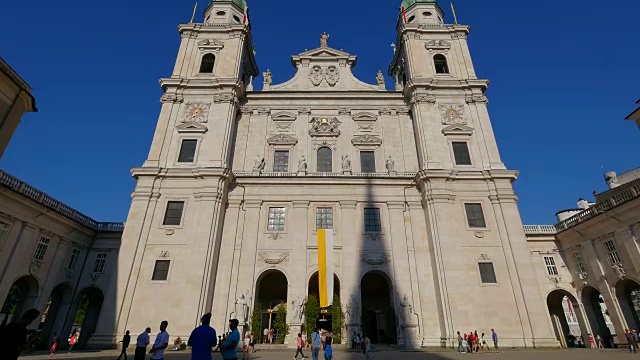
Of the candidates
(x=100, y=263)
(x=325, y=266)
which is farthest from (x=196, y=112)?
(x=325, y=266)

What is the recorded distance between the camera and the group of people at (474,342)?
18.2 m

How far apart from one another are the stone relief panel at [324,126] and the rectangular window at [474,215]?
11.3 m

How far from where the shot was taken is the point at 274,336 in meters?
22.6

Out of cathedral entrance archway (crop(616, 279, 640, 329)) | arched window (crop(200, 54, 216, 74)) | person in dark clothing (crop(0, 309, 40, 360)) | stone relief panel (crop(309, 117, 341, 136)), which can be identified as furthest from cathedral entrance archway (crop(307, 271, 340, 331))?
arched window (crop(200, 54, 216, 74))

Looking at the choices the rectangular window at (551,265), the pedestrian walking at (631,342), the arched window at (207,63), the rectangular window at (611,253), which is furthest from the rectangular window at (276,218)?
the rectangular window at (611,253)

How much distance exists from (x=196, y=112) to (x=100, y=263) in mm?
12859

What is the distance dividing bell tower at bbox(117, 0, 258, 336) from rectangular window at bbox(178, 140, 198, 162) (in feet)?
0.23

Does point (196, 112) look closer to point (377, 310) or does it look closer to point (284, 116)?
point (284, 116)

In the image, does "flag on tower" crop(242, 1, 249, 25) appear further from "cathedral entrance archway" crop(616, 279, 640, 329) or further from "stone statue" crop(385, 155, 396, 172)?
"cathedral entrance archway" crop(616, 279, 640, 329)

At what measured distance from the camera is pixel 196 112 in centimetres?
2714

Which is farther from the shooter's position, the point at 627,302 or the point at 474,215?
the point at 474,215

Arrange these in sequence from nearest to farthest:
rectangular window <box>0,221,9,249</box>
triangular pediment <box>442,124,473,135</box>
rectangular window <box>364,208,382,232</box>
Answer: rectangular window <box>0,221,9,249</box> < rectangular window <box>364,208,382,232</box> < triangular pediment <box>442,124,473,135</box>

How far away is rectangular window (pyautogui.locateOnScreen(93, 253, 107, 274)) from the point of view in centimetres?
2303

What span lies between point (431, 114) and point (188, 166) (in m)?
19.0
